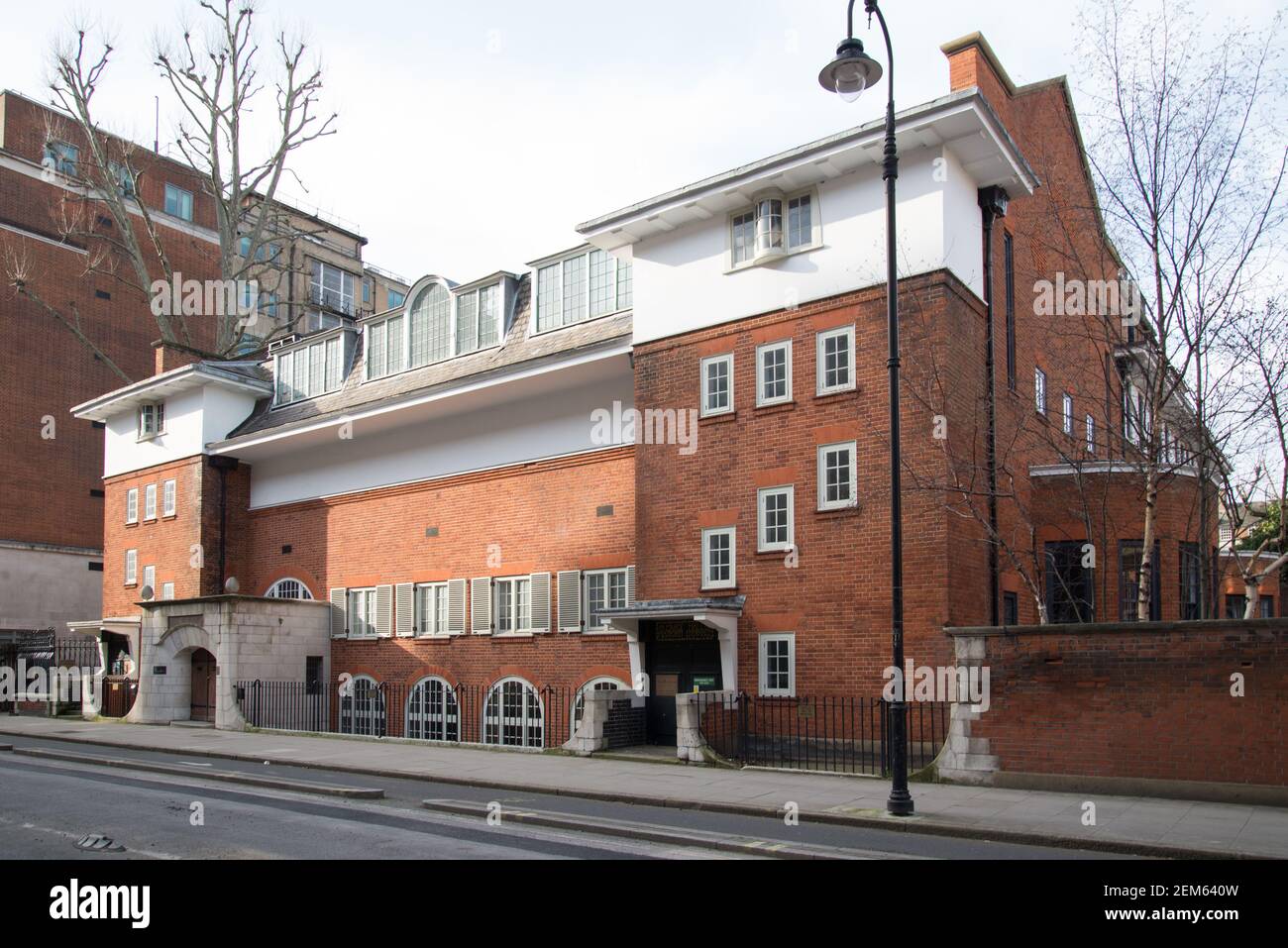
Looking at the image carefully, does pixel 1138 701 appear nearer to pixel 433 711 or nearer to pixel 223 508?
pixel 433 711

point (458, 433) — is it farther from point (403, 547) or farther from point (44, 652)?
point (44, 652)

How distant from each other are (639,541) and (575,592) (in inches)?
132

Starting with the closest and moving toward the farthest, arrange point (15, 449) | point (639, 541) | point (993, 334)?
point (993, 334), point (639, 541), point (15, 449)

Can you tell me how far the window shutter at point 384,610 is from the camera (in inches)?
1143

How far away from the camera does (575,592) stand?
24.5 m

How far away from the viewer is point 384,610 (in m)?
29.2

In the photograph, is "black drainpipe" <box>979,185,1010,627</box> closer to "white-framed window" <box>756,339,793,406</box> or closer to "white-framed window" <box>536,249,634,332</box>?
"white-framed window" <box>756,339,793,406</box>

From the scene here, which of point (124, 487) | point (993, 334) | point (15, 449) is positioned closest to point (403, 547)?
point (124, 487)

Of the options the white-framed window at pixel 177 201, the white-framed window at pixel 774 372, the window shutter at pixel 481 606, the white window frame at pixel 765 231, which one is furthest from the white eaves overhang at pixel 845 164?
the white-framed window at pixel 177 201

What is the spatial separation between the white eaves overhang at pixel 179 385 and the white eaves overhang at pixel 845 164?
630 inches

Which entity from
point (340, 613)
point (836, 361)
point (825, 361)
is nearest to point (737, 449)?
point (825, 361)

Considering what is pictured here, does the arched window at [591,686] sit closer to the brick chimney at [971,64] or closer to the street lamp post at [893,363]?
the street lamp post at [893,363]

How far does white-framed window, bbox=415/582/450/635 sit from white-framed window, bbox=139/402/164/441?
1237 centimetres

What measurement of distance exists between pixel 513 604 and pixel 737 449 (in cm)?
832
